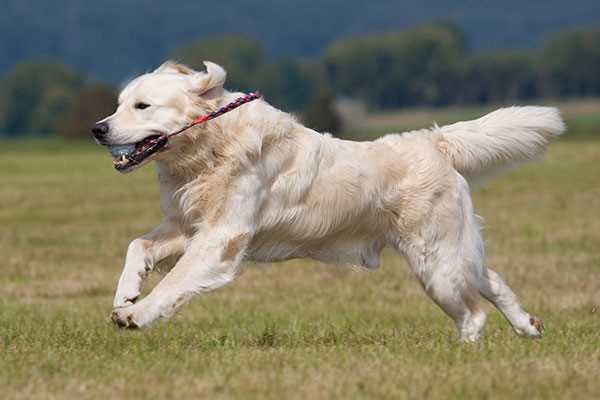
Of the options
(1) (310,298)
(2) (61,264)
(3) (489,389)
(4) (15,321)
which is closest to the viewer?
(3) (489,389)

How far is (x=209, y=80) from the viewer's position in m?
7.48

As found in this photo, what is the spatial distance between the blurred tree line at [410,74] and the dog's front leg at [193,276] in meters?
145

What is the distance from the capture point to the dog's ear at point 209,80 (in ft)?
24.5

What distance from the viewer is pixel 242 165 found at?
24.6ft

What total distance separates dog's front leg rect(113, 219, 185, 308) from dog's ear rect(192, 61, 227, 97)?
2.67 feet

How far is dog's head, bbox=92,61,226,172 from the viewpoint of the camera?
7.24 m

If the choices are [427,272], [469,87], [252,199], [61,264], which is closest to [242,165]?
[252,199]

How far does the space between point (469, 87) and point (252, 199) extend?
15371cm

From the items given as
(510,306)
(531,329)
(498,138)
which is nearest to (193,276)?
(510,306)

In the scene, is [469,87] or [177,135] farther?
[469,87]

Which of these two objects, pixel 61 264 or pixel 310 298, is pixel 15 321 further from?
pixel 61 264

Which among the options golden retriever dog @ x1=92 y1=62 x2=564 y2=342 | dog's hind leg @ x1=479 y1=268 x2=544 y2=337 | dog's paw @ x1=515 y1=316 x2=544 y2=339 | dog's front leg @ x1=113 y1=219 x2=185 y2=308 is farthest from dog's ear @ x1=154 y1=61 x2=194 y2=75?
dog's paw @ x1=515 y1=316 x2=544 y2=339

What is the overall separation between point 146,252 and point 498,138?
247cm

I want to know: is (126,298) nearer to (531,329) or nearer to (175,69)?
(175,69)
